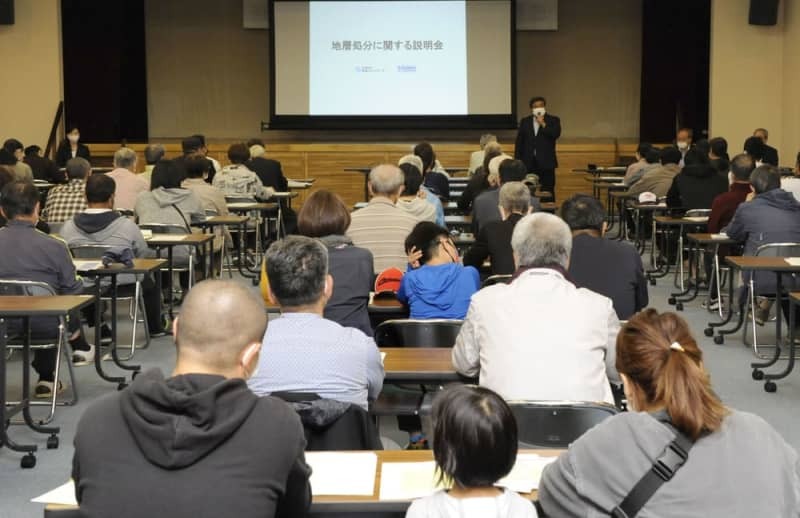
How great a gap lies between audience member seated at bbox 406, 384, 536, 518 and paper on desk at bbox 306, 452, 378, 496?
0.37 m

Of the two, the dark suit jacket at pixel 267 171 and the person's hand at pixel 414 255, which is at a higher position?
the dark suit jacket at pixel 267 171

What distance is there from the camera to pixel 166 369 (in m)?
7.01

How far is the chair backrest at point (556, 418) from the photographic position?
3.11 m

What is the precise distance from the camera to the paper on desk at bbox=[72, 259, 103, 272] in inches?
249

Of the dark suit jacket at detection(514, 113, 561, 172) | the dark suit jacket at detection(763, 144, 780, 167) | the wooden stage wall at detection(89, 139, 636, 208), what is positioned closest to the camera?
the dark suit jacket at detection(763, 144, 780, 167)

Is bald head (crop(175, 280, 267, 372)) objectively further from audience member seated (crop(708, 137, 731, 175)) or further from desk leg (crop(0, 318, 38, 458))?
audience member seated (crop(708, 137, 731, 175))

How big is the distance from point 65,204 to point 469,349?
5422 mm

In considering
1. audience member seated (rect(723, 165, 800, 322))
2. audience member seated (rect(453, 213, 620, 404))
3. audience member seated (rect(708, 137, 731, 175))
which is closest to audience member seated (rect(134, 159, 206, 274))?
audience member seated (rect(723, 165, 800, 322))

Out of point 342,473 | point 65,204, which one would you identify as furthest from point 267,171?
point 342,473

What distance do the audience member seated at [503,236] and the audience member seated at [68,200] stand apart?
3506mm

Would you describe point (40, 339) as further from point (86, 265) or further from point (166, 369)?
point (166, 369)

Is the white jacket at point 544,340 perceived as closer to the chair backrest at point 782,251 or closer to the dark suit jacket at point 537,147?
the chair backrest at point 782,251

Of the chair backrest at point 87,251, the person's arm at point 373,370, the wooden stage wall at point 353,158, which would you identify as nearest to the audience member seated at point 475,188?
the chair backrest at point 87,251

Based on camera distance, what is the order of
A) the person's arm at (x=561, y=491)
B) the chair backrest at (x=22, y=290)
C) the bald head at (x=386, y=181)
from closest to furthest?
1. the person's arm at (x=561, y=491)
2. the chair backrest at (x=22, y=290)
3. the bald head at (x=386, y=181)
